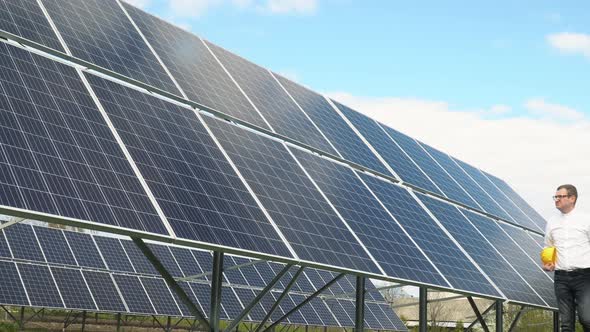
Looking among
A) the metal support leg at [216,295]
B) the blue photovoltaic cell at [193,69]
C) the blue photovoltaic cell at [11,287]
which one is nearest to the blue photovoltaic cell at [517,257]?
the blue photovoltaic cell at [193,69]

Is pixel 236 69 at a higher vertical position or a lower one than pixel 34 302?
higher

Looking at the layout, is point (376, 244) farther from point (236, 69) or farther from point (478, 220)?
point (478, 220)

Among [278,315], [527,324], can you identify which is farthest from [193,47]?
[527,324]

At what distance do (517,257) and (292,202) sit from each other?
443 inches

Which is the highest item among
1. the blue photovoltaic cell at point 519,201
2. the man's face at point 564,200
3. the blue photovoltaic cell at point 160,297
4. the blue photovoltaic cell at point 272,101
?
the blue photovoltaic cell at point 519,201

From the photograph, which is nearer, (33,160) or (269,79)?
(33,160)

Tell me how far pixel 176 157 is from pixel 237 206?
1.33 meters

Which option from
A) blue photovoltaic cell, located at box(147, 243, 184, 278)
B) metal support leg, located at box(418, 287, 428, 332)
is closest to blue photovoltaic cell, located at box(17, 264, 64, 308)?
blue photovoltaic cell, located at box(147, 243, 184, 278)

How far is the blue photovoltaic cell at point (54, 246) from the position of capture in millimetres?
29750

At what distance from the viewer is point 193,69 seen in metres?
18.1

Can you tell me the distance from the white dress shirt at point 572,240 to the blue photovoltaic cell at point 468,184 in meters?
17.4

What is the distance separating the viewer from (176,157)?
1358 cm

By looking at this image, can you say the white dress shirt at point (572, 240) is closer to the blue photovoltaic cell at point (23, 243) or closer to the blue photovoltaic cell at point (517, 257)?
the blue photovoltaic cell at point (517, 257)

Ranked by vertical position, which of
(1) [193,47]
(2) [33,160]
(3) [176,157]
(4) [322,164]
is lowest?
(2) [33,160]
